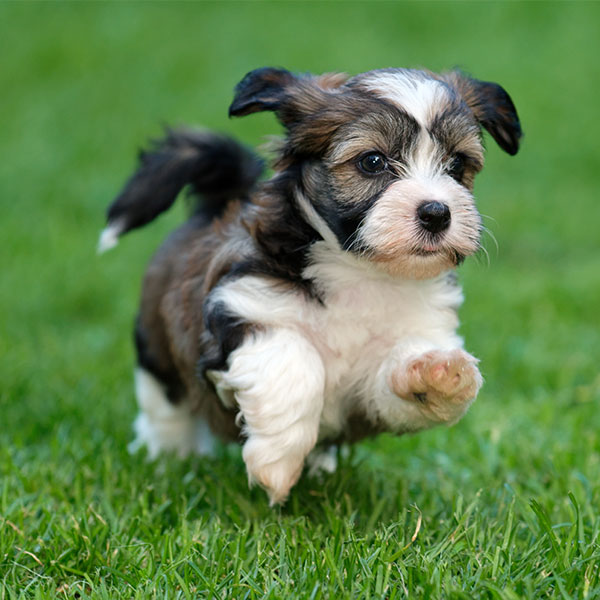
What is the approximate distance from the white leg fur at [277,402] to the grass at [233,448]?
0.20 metres

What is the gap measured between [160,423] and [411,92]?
203 centimetres

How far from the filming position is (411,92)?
3.00 metres

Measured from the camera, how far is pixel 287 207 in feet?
10.6

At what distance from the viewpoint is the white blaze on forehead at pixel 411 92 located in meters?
2.98

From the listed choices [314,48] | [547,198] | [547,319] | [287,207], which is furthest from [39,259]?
[314,48]

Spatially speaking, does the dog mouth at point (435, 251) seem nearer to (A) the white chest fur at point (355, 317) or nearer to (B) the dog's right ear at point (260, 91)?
(A) the white chest fur at point (355, 317)

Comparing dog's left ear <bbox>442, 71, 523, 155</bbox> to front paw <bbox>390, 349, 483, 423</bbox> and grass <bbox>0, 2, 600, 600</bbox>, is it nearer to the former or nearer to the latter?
grass <bbox>0, 2, 600, 600</bbox>

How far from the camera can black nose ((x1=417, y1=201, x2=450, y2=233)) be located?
2846 mm

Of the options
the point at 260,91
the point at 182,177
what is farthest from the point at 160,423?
the point at 260,91

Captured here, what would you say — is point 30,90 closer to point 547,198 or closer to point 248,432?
point 547,198

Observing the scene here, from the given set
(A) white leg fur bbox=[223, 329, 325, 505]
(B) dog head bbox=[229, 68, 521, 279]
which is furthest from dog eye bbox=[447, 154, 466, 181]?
(A) white leg fur bbox=[223, 329, 325, 505]

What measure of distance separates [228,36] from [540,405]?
8780mm

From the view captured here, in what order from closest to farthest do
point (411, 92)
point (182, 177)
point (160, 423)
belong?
point (411, 92) < point (182, 177) < point (160, 423)

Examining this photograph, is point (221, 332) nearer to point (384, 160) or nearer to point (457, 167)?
point (384, 160)
